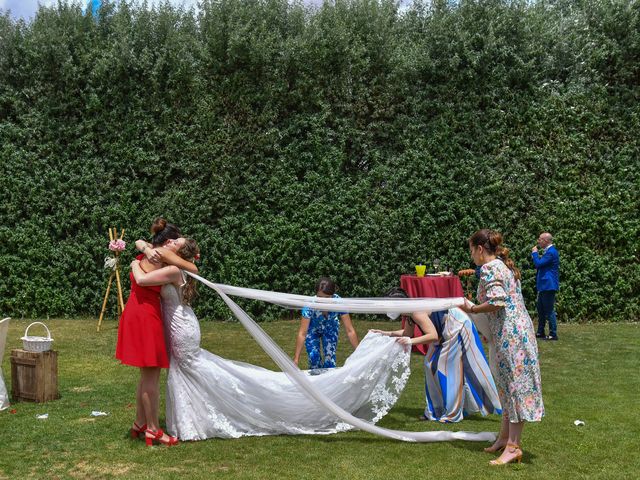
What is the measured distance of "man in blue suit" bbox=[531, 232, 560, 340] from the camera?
11462 mm

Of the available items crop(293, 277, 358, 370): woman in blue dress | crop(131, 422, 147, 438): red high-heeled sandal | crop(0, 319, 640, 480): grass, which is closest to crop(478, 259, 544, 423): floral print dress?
crop(0, 319, 640, 480): grass

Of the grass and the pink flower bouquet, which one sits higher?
the pink flower bouquet

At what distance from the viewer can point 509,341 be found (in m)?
5.45

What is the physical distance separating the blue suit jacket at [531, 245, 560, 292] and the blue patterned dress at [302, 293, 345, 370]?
560 centimetres

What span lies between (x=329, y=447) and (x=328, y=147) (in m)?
8.03

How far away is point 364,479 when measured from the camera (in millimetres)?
5164

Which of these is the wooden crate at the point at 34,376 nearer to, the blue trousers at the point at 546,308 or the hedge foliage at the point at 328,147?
the hedge foliage at the point at 328,147

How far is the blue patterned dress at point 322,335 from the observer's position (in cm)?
728

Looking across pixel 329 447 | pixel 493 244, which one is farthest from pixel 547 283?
pixel 329 447

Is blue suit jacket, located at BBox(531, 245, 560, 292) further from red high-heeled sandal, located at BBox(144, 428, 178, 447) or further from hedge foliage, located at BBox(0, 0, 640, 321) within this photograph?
red high-heeled sandal, located at BBox(144, 428, 178, 447)

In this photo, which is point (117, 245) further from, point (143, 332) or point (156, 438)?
point (156, 438)

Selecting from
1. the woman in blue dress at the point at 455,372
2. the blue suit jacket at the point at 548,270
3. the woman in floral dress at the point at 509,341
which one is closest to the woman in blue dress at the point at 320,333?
the woman in blue dress at the point at 455,372

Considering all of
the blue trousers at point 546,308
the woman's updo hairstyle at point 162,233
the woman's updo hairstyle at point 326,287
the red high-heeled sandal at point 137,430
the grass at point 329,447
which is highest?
the woman's updo hairstyle at point 162,233

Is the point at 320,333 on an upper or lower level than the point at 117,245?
lower
